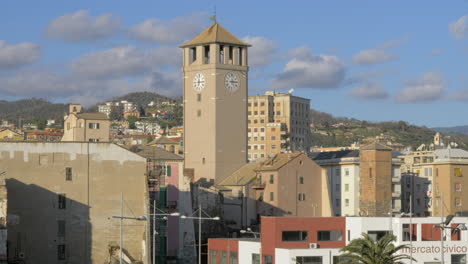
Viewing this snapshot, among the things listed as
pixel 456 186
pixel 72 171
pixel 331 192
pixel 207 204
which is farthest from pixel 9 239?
pixel 456 186

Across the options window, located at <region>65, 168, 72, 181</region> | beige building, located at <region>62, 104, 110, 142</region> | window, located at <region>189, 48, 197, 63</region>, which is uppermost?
window, located at <region>189, 48, 197, 63</region>

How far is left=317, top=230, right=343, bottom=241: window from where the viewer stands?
95269mm

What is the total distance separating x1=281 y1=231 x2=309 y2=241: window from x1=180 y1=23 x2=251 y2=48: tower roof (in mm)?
45157

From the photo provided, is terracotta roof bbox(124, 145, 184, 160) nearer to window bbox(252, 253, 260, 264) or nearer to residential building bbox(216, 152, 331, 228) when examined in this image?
residential building bbox(216, 152, 331, 228)

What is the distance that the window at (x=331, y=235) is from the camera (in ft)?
313

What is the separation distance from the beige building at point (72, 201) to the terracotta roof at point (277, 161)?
88.2ft

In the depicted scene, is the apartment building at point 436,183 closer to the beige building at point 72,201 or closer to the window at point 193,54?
the window at point 193,54

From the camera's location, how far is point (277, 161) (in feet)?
435

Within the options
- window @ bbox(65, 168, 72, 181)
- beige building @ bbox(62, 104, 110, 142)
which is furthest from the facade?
beige building @ bbox(62, 104, 110, 142)

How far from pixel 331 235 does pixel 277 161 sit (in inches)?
1471

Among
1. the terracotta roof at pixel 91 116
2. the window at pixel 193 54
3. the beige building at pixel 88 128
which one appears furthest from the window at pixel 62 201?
the terracotta roof at pixel 91 116

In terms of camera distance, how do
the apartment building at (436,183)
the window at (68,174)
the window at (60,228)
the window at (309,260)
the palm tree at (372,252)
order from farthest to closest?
the apartment building at (436,183), the window at (68,174), the window at (60,228), the window at (309,260), the palm tree at (372,252)

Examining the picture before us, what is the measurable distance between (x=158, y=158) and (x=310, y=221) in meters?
31.0

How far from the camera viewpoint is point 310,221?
311 feet
